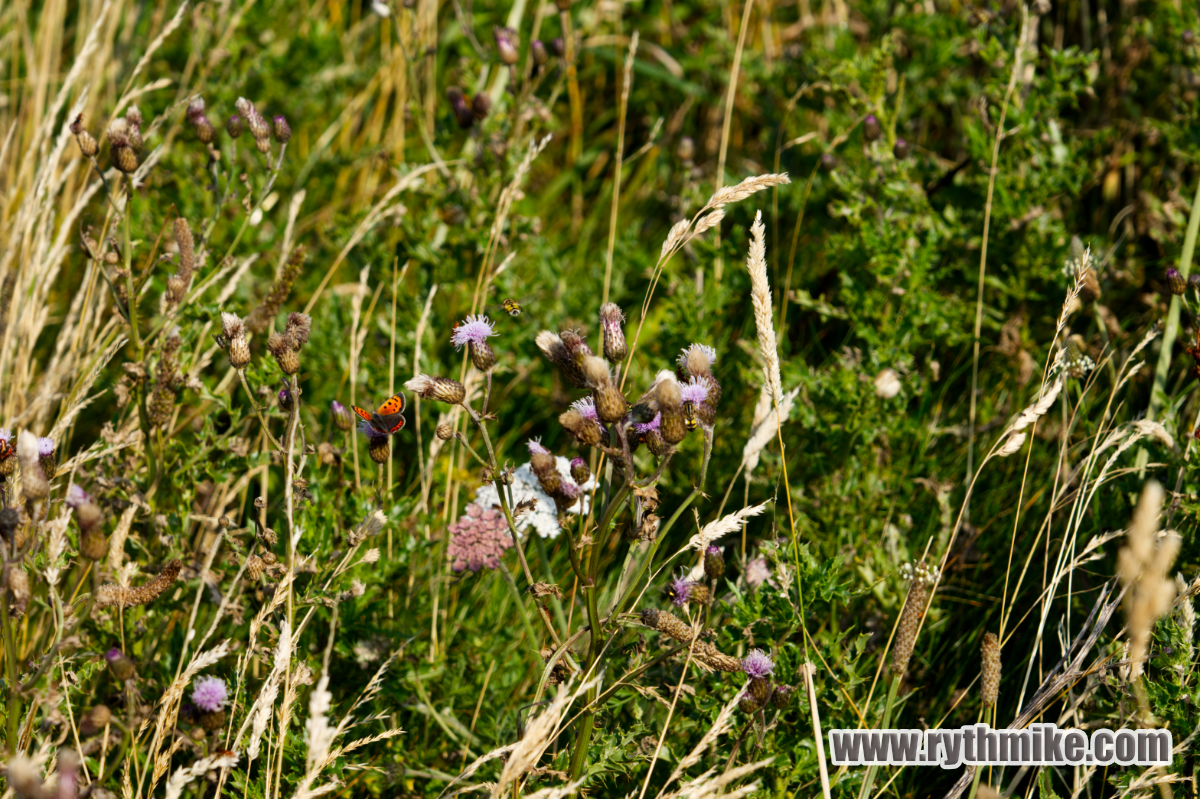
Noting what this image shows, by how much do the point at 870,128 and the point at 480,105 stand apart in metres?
1.10

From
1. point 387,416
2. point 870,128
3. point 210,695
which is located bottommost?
point 210,695

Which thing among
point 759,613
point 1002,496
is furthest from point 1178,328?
point 759,613

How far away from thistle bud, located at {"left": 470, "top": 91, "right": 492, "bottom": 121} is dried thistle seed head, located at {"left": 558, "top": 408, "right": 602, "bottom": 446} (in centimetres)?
146

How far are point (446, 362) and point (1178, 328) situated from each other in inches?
81.0

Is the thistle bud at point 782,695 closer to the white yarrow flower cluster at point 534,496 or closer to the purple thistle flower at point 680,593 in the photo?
the purple thistle flower at point 680,593

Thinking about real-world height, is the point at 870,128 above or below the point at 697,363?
above

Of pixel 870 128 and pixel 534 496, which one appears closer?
pixel 534 496

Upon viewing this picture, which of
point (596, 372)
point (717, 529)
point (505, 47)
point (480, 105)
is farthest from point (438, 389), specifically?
point (505, 47)

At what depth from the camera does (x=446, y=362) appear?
2.95m

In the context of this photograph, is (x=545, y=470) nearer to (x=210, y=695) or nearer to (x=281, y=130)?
(x=210, y=695)

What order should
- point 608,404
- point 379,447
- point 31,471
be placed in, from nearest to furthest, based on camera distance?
point 31,471, point 608,404, point 379,447

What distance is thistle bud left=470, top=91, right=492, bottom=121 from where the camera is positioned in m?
2.74

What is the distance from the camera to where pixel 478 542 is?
84.5 inches

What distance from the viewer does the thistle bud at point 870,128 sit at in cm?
262
